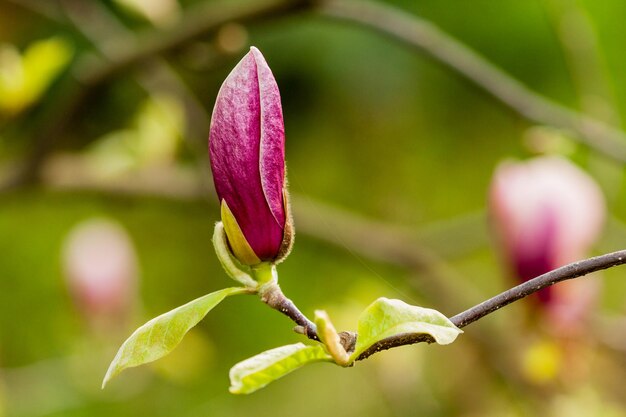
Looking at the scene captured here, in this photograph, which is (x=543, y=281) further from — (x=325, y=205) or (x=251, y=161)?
(x=325, y=205)

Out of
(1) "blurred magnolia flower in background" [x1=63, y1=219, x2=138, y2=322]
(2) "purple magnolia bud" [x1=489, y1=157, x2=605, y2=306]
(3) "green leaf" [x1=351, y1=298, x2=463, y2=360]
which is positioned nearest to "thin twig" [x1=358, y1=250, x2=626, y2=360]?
(3) "green leaf" [x1=351, y1=298, x2=463, y2=360]

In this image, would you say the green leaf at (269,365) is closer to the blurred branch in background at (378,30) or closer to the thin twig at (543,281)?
the thin twig at (543,281)

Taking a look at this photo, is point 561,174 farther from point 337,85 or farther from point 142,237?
point 142,237

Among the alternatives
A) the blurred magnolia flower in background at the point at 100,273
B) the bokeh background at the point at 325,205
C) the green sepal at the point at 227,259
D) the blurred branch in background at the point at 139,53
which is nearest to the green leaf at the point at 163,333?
the green sepal at the point at 227,259

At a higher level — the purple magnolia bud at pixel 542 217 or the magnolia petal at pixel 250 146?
the magnolia petal at pixel 250 146

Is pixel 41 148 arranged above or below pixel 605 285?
above

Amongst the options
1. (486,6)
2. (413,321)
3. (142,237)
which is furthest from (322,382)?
(413,321)

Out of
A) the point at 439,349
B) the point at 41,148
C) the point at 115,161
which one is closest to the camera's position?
the point at 41,148
